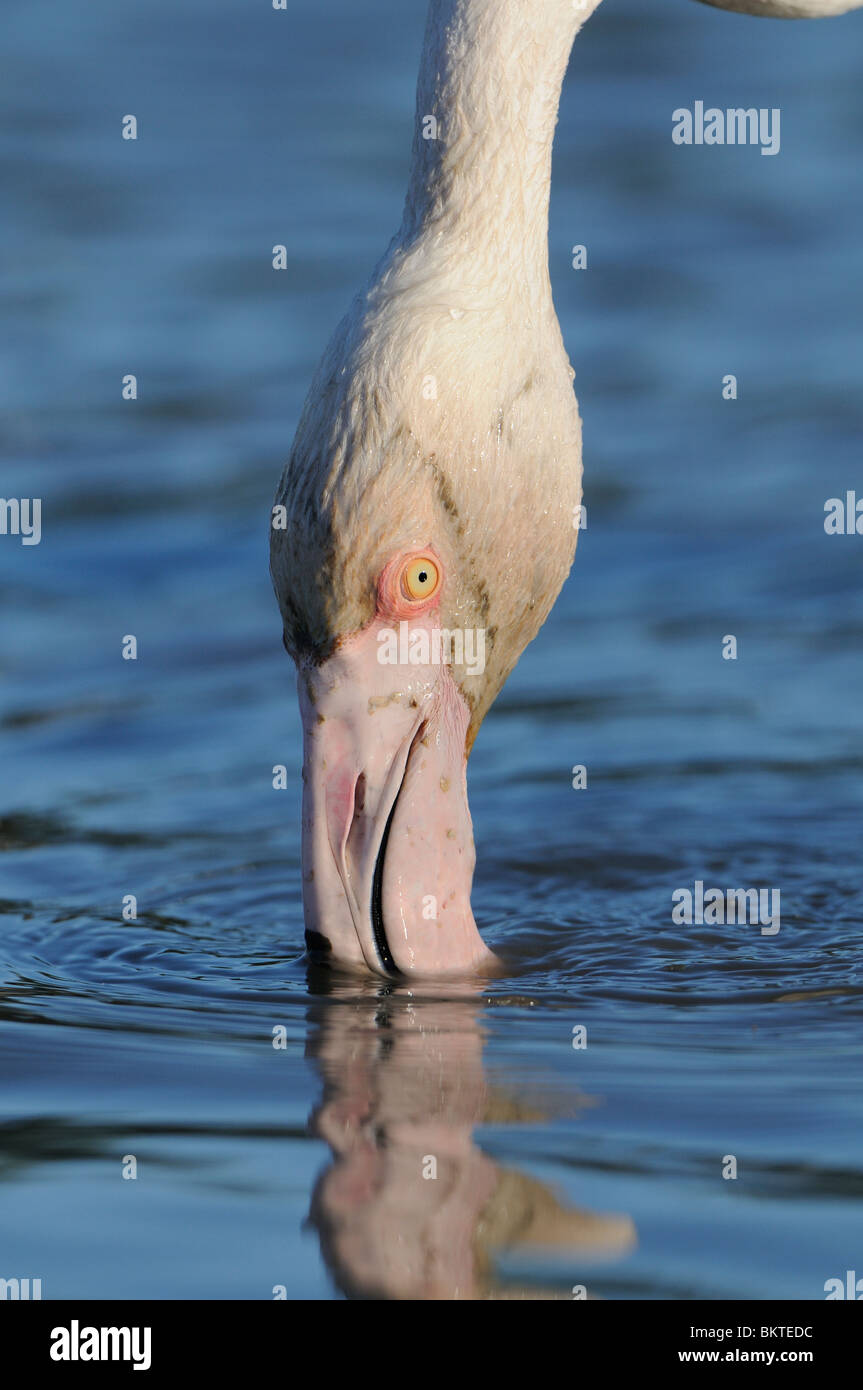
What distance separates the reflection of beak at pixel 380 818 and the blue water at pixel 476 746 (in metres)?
0.14

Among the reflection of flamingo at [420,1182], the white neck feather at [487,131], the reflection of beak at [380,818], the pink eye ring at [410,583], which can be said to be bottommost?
the reflection of flamingo at [420,1182]

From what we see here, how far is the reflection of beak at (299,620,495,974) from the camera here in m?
5.16

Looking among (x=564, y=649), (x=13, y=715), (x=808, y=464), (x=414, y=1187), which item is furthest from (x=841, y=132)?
(x=414, y=1187)

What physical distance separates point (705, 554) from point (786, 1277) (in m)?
5.94

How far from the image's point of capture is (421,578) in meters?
5.21

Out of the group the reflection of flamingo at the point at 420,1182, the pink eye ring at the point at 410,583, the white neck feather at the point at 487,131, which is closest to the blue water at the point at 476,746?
the reflection of flamingo at the point at 420,1182

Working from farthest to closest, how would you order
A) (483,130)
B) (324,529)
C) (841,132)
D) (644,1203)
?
(841,132), (483,130), (324,529), (644,1203)

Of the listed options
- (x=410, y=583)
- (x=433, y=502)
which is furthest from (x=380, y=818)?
(x=433, y=502)

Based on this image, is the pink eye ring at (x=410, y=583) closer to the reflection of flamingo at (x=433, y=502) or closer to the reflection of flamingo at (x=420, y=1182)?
the reflection of flamingo at (x=433, y=502)

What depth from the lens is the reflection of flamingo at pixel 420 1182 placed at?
3.52 m

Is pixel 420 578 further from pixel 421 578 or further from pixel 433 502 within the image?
pixel 433 502

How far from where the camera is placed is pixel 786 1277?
3.44 metres

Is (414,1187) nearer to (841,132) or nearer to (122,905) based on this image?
(122,905)

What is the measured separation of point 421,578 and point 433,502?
0.58 feet
